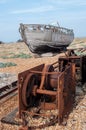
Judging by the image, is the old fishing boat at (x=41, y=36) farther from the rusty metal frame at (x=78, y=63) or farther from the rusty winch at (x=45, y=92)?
the rusty winch at (x=45, y=92)

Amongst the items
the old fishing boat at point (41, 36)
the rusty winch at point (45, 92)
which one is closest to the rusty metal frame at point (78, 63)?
the rusty winch at point (45, 92)


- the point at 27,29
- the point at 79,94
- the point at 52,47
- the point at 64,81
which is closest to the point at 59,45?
the point at 52,47

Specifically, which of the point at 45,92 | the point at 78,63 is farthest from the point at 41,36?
the point at 45,92

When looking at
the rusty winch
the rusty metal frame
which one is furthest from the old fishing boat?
the rusty winch

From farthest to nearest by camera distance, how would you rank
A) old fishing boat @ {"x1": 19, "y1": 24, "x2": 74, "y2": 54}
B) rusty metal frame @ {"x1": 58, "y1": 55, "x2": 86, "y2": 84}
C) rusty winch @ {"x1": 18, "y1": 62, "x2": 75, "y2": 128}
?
old fishing boat @ {"x1": 19, "y1": 24, "x2": 74, "y2": 54} → rusty metal frame @ {"x1": 58, "y1": 55, "x2": 86, "y2": 84} → rusty winch @ {"x1": 18, "y1": 62, "x2": 75, "y2": 128}

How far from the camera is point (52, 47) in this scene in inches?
1006

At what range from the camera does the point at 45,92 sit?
262 inches

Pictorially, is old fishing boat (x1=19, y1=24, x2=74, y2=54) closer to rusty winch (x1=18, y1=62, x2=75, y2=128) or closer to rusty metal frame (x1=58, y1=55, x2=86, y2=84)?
rusty metal frame (x1=58, y1=55, x2=86, y2=84)

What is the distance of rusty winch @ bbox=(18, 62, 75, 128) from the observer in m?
6.48

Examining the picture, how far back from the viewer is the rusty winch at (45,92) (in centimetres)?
648

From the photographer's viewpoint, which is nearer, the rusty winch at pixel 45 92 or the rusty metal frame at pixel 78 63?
the rusty winch at pixel 45 92

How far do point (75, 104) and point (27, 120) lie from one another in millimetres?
1560

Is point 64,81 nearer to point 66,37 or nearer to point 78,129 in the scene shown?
point 78,129

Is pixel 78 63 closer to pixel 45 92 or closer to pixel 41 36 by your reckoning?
pixel 45 92
